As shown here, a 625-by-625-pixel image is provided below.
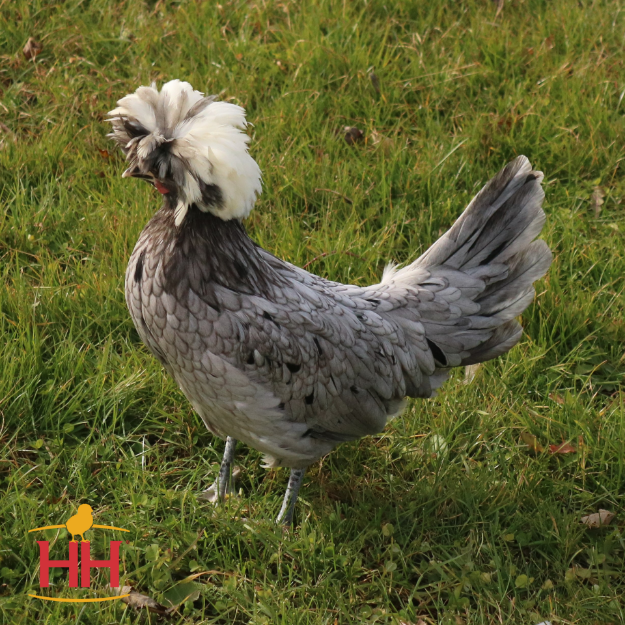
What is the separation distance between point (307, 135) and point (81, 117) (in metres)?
1.70

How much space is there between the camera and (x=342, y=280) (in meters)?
4.73

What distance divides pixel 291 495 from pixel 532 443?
138 cm

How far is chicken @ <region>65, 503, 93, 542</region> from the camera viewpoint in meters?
3.49

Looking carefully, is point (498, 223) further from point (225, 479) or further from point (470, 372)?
point (225, 479)

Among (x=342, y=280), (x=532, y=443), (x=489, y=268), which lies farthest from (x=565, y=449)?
(x=342, y=280)

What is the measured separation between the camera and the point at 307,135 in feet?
17.8

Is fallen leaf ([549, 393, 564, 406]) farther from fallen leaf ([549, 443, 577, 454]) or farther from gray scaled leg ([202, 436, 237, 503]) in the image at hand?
gray scaled leg ([202, 436, 237, 503])

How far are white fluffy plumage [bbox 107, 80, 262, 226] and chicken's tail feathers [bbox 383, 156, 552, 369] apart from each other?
1.23m

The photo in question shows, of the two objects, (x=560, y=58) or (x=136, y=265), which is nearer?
(x=136, y=265)

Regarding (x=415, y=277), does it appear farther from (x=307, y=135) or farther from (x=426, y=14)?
(x=426, y=14)

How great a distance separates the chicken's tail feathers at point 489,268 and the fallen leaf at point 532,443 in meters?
0.59

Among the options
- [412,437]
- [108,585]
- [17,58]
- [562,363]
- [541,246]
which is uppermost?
[541,246]

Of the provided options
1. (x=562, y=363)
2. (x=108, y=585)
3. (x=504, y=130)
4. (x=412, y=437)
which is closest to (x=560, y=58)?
(x=504, y=130)

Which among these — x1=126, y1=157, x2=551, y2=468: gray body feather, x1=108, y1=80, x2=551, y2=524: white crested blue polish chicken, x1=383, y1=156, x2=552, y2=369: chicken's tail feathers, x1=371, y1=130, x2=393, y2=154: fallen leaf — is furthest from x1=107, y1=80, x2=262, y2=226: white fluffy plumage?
x1=371, y1=130, x2=393, y2=154: fallen leaf
